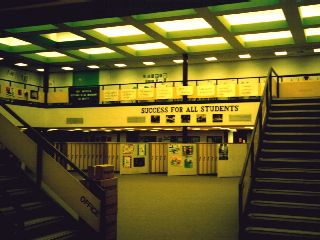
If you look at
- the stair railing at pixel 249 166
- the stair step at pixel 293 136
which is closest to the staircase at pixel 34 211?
the stair railing at pixel 249 166

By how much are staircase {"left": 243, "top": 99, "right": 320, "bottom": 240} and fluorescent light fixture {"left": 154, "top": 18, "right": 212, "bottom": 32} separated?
592 centimetres

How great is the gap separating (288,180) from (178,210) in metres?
2.81

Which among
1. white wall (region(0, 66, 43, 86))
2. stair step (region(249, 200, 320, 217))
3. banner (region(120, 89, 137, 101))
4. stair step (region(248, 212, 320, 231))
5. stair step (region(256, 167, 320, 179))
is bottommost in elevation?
stair step (region(248, 212, 320, 231))

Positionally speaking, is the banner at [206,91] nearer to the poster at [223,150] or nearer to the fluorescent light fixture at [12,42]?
the poster at [223,150]

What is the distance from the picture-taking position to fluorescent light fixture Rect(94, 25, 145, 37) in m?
14.6

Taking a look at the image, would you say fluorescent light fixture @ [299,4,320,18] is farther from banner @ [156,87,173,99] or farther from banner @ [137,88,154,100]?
banner @ [137,88,154,100]

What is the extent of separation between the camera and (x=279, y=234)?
18.4 ft

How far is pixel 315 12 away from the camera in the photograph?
1278 centimetres

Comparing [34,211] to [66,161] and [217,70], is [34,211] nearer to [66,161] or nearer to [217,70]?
[66,161]

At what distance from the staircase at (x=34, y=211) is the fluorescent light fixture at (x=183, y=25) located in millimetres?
8729

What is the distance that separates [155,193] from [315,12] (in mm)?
8244

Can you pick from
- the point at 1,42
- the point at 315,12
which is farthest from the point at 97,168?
the point at 1,42

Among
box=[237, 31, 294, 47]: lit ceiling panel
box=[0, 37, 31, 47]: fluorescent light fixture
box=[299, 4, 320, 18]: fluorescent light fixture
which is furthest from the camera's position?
box=[0, 37, 31, 47]: fluorescent light fixture

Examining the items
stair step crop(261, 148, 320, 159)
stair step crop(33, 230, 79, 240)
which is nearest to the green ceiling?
stair step crop(261, 148, 320, 159)
